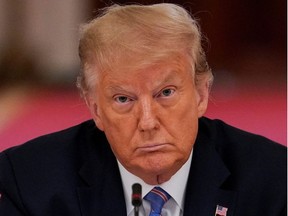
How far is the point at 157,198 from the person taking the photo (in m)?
2.30

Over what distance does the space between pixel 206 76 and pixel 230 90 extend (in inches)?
29.7

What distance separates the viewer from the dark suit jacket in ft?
7.48

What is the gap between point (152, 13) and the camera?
2.21 m

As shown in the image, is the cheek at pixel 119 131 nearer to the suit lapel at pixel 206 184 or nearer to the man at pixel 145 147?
the man at pixel 145 147

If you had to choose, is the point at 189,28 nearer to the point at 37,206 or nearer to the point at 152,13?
the point at 152,13

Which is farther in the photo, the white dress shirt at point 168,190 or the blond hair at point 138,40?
the white dress shirt at point 168,190

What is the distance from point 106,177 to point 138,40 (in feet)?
1.53

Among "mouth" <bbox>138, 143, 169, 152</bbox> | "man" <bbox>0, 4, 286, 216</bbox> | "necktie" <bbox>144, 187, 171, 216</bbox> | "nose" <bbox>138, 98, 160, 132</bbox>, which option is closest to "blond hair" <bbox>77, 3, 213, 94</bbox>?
"man" <bbox>0, 4, 286, 216</bbox>

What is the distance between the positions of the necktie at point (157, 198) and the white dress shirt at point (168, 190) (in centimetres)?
1

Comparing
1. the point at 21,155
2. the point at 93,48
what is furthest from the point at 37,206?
the point at 93,48

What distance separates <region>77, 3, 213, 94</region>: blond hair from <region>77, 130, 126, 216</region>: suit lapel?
240 mm

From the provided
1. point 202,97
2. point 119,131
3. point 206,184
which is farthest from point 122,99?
point 206,184

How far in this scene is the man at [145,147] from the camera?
2.17 metres

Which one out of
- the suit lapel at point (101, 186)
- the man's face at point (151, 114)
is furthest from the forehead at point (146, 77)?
the suit lapel at point (101, 186)
